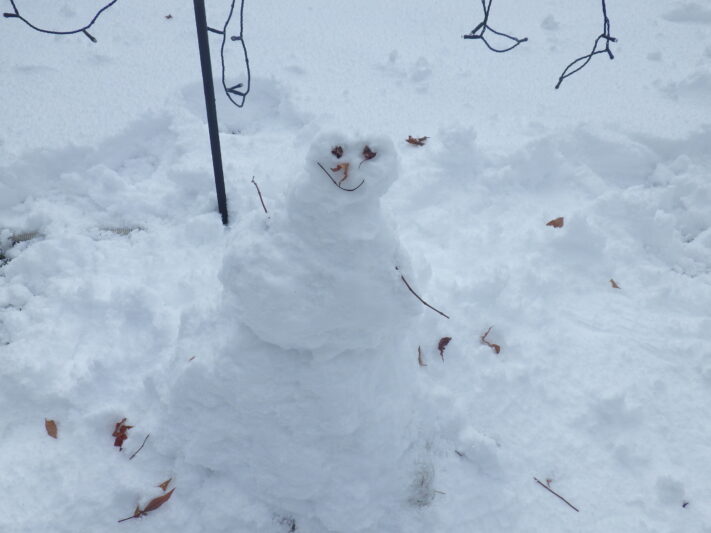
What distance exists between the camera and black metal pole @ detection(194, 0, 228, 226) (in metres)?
2.02

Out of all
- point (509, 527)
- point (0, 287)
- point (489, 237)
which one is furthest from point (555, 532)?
point (0, 287)

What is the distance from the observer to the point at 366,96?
3.36 meters

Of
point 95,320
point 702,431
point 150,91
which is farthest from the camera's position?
point 150,91

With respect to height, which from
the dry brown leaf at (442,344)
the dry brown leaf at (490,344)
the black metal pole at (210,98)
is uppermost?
the black metal pole at (210,98)

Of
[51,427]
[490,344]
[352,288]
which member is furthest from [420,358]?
[51,427]

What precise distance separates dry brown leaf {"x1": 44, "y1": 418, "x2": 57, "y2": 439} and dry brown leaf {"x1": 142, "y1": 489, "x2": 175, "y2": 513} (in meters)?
0.45

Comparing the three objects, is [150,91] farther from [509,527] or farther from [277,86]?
[509,527]

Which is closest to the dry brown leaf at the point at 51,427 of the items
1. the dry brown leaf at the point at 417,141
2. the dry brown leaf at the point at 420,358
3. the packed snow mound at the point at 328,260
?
the packed snow mound at the point at 328,260

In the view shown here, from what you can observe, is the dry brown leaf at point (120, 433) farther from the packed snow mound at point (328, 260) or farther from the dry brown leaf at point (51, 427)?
the packed snow mound at point (328, 260)

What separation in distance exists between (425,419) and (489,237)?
106cm

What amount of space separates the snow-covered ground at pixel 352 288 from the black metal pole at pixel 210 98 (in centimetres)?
14

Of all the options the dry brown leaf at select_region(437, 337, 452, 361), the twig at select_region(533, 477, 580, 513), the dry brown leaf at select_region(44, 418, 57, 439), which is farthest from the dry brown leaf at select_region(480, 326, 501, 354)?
the dry brown leaf at select_region(44, 418, 57, 439)

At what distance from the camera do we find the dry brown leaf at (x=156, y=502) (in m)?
1.65

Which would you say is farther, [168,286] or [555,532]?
[168,286]
